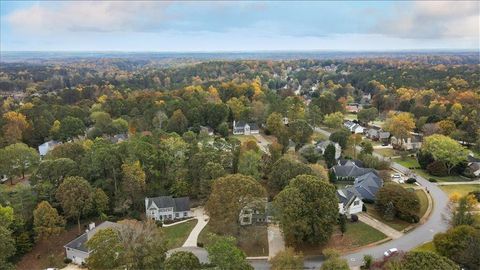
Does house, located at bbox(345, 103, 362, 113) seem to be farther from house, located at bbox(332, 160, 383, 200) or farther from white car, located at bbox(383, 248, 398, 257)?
white car, located at bbox(383, 248, 398, 257)

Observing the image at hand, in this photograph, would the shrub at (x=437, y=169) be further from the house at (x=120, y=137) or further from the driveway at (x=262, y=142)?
the house at (x=120, y=137)

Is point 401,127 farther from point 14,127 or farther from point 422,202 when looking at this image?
point 14,127

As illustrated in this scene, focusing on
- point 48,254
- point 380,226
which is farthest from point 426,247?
point 48,254


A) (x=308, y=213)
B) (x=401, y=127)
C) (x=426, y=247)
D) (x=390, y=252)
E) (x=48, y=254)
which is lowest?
(x=48, y=254)

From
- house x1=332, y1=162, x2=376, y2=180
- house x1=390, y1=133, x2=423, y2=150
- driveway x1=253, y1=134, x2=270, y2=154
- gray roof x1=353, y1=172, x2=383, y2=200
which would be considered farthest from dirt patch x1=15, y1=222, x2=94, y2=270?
house x1=390, y1=133, x2=423, y2=150

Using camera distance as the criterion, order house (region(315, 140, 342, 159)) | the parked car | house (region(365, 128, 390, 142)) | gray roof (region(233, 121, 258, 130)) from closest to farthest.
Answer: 1. the parked car
2. house (region(315, 140, 342, 159))
3. house (region(365, 128, 390, 142))
4. gray roof (region(233, 121, 258, 130))

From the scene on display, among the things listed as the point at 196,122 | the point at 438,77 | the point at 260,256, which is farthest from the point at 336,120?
the point at 438,77
